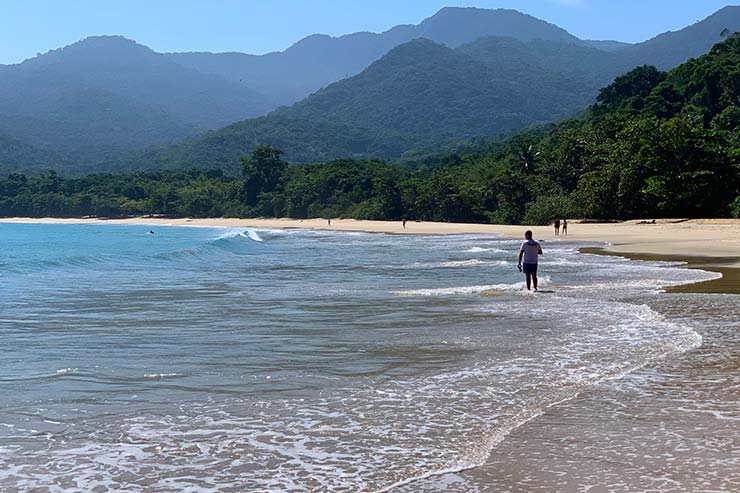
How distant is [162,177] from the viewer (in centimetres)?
13825

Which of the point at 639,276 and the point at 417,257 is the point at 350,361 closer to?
the point at 639,276

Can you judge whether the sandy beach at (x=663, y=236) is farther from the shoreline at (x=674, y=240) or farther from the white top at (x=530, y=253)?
the white top at (x=530, y=253)

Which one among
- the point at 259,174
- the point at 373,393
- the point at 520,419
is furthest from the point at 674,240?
the point at 259,174

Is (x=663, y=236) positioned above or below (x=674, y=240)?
above

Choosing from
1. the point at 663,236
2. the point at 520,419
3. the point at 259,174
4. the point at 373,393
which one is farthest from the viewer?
the point at 259,174

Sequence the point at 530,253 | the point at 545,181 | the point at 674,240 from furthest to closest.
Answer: the point at 545,181 → the point at 674,240 → the point at 530,253

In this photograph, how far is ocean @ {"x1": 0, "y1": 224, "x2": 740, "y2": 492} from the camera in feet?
17.9

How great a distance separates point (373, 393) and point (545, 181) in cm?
5978

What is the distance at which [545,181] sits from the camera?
65.2 m

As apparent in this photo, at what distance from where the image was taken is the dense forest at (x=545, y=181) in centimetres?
5150

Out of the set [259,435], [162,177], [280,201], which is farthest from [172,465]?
[162,177]

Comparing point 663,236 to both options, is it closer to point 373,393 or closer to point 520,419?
point 373,393

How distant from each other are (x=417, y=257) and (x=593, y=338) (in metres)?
20.2

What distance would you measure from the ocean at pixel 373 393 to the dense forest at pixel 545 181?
126 ft
